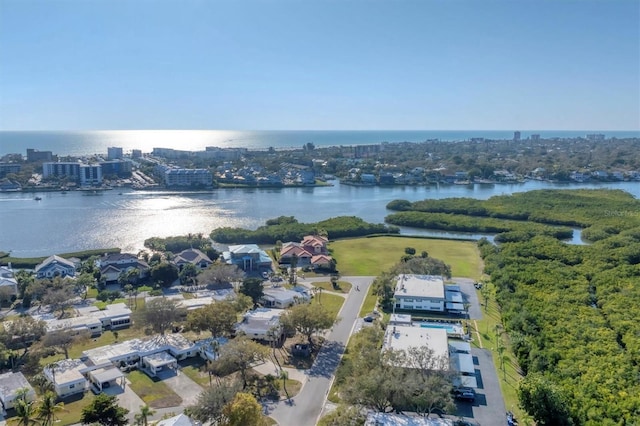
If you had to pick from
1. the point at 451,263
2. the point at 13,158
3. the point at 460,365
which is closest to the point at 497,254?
the point at 451,263

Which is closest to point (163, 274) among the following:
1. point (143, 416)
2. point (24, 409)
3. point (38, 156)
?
point (24, 409)

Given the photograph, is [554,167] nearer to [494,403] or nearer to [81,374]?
[494,403]

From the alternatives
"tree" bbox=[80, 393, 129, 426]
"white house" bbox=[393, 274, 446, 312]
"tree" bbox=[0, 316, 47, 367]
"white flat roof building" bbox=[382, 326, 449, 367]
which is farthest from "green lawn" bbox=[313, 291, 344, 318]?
"tree" bbox=[0, 316, 47, 367]

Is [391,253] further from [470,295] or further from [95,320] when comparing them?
[95,320]

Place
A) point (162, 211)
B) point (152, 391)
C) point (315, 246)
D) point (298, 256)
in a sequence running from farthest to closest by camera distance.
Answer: point (162, 211) < point (315, 246) < point (298, 256) < point (152, 391)

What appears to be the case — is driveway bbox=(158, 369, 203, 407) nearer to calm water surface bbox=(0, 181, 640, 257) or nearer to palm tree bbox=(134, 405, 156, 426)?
palm tree bbox=(134, 405, 156, 426)
